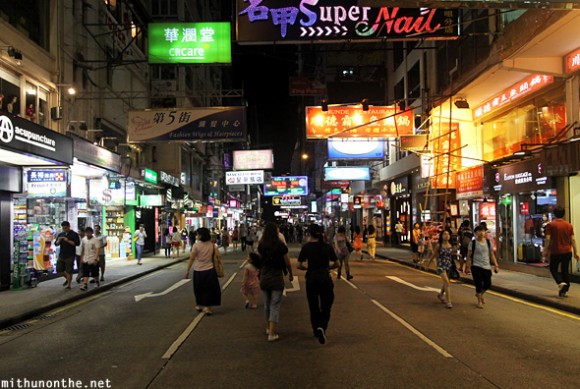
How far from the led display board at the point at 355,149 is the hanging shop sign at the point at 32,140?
1713 centimetres

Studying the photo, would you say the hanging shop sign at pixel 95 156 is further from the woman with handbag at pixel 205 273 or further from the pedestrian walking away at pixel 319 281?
the pedestrian walking away at pixel 319 281

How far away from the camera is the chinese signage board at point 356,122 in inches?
852

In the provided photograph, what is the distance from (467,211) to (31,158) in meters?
16.8

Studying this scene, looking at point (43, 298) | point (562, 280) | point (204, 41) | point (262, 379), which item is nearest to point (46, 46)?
point (204, 41)

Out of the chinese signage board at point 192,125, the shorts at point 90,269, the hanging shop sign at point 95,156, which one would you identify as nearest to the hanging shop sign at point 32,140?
the hanging shop sign at point 95,156

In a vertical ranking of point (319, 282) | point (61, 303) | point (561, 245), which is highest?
point (561, 245)

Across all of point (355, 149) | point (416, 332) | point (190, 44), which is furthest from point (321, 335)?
point (355, 149)

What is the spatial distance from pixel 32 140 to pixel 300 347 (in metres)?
8.85

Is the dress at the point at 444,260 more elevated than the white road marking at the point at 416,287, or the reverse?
the dress at the point at 444,260

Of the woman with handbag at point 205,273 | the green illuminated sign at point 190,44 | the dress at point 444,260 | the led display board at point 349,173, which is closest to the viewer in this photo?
the woman with handbag at point 205,273

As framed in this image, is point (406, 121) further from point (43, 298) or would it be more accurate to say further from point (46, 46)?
point (43, 298)

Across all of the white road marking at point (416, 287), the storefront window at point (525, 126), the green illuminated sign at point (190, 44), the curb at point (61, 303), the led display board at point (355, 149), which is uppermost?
the green illuminated sign at point (190, 44)

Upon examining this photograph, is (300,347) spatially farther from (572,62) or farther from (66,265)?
(572,62)

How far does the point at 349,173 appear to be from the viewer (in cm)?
3728
